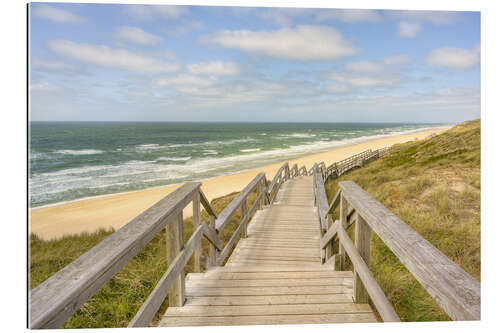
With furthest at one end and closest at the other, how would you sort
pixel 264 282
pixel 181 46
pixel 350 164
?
pixel 350 164, pixel 181 46, pixel 264 282

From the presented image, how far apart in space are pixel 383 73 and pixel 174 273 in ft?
21.8

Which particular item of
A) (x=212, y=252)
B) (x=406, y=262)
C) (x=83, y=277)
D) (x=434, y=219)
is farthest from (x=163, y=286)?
(x=434, y=219)

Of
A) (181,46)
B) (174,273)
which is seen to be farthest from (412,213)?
(181,46)

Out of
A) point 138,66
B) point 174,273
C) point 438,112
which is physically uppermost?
point 138,66

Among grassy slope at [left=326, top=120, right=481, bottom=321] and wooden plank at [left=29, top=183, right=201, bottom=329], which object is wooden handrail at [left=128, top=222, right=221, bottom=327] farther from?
grassy slope at [left=326, top=120, right=481, bottom=321]

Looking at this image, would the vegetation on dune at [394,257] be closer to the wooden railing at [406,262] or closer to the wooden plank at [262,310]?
the wooden plank at [262,310]

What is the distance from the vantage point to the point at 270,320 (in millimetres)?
1793

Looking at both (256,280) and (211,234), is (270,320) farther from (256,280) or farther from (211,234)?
(211,234)

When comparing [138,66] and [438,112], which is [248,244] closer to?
[438,112]

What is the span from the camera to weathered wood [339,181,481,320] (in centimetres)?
89

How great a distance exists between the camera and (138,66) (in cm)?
981

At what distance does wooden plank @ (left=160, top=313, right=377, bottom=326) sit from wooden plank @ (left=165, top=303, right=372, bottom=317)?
2 centimetres

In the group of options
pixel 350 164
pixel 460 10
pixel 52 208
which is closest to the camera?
pixel 460 10

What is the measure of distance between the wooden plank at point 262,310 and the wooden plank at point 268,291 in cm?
12
